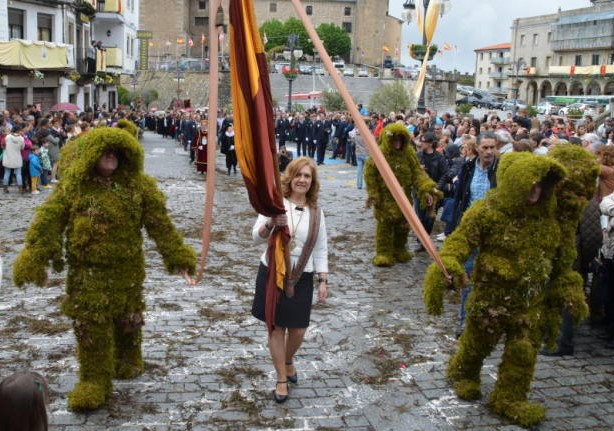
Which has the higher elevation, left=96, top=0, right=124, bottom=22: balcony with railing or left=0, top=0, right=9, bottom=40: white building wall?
left=96, top=0, right=124, bottom=22: balcony with railing

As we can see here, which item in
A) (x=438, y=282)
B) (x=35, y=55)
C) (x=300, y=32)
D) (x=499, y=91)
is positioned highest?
(x=300, y=32)

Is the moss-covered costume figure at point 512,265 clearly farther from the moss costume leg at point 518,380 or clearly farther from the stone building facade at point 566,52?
the stone building facade at point 566,52

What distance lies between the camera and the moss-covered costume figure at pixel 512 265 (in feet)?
16.5

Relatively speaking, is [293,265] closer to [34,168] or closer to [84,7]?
[34,168]

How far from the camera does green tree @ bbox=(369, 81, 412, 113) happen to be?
37.6 metres

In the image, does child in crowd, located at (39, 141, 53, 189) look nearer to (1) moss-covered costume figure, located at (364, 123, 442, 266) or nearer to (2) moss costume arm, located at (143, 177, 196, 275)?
(1) moss-covered costume figure, located at (364, 123, 442, 266)

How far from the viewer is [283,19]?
105688mm

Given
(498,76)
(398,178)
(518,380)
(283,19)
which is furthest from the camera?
(498,76)

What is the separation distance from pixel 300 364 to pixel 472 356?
1533 millimetres

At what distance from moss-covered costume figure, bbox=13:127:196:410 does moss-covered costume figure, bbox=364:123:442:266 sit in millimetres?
4880

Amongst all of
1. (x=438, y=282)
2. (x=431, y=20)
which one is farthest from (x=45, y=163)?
(x=438, y=282)

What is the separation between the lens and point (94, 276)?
5117 mm

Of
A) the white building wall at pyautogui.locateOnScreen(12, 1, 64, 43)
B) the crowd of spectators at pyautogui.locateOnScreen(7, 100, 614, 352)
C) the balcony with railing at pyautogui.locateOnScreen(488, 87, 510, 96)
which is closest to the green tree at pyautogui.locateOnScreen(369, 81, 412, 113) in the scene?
the crowd of spectators at pyautogui.locateOnScreen(7, 100, 614, 352)

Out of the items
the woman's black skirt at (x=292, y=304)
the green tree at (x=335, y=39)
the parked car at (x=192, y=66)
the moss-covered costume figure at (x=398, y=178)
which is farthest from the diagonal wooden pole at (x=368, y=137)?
the green tree at (x=335, y=39)
